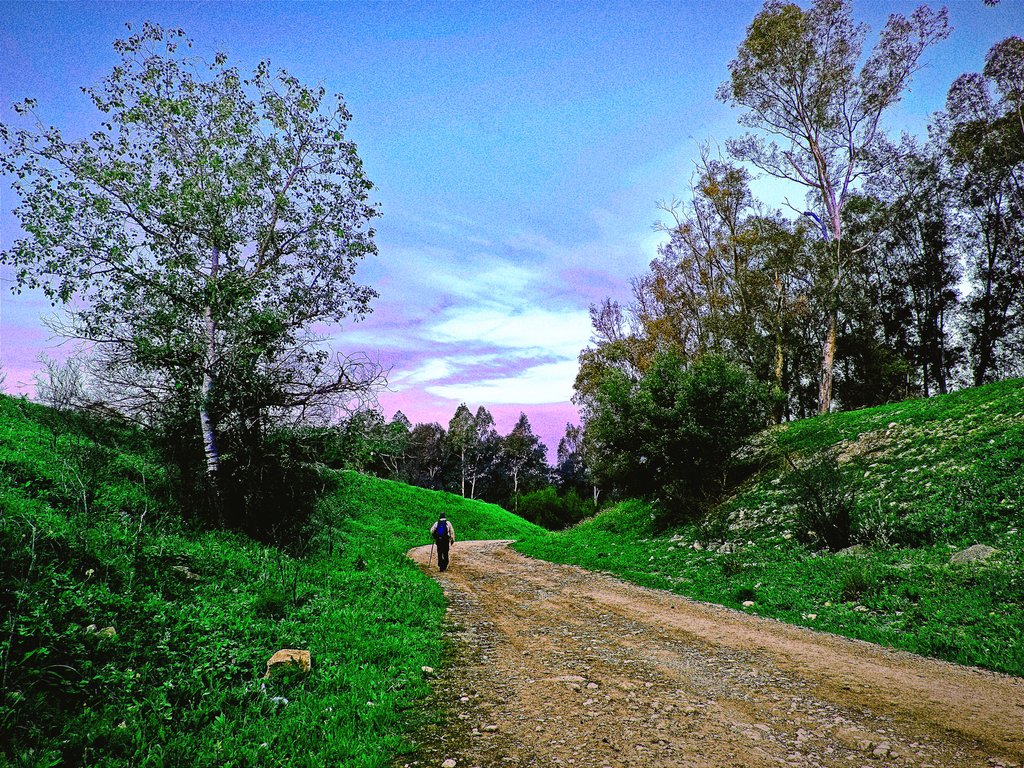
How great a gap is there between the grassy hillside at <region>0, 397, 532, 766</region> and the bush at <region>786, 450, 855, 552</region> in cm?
928

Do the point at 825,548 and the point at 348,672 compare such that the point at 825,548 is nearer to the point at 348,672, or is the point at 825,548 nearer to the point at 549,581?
the point at 549,581

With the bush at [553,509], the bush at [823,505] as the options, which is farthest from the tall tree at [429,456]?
the bush at [823,505]

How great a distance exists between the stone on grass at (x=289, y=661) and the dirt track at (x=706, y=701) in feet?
5.60

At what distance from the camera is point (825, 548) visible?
10.7m

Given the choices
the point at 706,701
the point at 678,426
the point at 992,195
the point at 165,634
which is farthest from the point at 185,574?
the point at 992,195

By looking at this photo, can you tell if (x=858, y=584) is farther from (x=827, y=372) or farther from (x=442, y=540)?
(x=827, y=372)

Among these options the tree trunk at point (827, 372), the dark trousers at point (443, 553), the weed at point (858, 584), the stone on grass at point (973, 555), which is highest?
the tree trunk at point (827, 372)

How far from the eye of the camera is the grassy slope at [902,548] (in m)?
6.74

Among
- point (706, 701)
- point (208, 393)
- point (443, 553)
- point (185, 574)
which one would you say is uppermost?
point (208, 393)

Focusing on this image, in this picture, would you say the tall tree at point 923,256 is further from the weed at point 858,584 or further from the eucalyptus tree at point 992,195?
the weed at point 858,584

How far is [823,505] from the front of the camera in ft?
37.7

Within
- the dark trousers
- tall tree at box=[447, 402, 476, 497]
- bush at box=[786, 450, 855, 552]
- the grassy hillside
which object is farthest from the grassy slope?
tall tree at box=[447, 402, 476, 497]

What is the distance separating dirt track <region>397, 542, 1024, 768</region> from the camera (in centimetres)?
392

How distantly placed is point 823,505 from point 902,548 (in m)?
2.02
